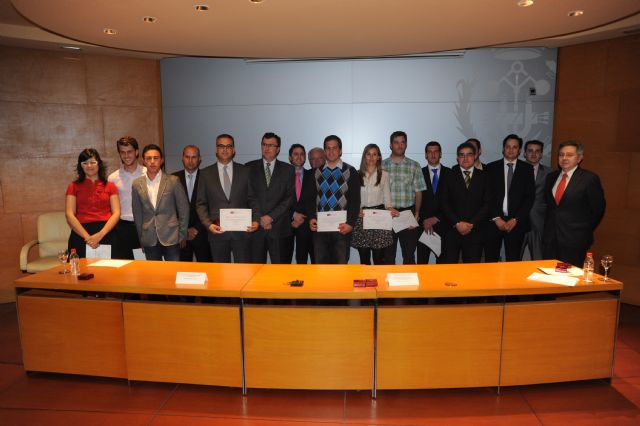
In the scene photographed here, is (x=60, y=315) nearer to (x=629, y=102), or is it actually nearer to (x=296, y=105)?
(x=296, y=105)

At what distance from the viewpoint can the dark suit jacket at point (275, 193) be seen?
4.27 metres

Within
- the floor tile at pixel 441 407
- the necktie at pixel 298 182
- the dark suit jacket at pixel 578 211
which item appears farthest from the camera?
the necktie at pixel 298 182

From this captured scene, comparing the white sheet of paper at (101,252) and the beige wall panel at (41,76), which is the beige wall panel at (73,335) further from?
the beige wall panel at (41,76)

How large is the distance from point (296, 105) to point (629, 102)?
12.8ft

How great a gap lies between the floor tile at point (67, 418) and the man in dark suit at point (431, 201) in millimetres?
3187

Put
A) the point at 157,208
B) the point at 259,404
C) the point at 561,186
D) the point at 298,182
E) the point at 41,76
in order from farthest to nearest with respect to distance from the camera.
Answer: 1. the point at 41,76
2. the point at 298,182
3. the point at 561,186
4. the point at 157,208
5. the point at 259,404

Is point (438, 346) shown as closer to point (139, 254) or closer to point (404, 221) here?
point (404, 221)

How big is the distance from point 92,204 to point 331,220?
7.06ft

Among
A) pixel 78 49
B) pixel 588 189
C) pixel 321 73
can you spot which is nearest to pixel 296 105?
pixel 321 73

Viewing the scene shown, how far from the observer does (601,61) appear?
16.8 feet

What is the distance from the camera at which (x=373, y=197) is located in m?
4.25

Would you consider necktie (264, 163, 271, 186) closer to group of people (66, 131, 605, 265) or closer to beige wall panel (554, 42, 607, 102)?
group of people (66, 131, 605, 265)

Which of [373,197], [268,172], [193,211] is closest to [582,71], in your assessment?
[373,197]

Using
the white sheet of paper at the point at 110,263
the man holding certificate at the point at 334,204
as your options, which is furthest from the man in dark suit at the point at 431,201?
the white sheet of paper at the point at 110,263
